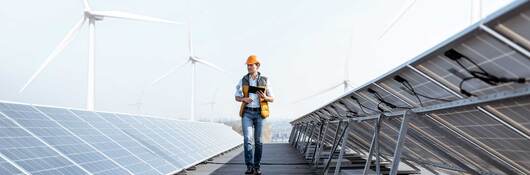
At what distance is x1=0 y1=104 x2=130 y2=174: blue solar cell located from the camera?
7.80m

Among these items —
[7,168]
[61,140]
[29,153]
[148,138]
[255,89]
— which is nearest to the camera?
[7,168]

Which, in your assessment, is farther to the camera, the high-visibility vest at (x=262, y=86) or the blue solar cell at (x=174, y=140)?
the blue solar cell at (x=174, y=140)

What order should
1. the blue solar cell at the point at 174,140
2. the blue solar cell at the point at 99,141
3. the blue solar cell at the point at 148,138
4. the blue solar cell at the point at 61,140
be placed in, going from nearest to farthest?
the blue solar cell at the point at 61,140 < the blue solar cell at the point at 99,141 < the blue solar cell at the point at 148,138 < the blue solar cell at the point at 174,140

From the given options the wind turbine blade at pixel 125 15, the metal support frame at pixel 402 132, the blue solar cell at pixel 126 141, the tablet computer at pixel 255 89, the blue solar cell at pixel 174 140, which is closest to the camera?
the metal support frame at pixel 402 132

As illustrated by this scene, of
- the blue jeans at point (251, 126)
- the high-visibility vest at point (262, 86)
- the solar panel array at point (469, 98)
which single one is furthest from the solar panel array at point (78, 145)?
the solar panel array at point (469, 98)

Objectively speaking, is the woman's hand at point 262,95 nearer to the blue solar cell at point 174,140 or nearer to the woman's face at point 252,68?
the woman's face at point 252,68

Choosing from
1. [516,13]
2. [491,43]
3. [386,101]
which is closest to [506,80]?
Result: [491,43]

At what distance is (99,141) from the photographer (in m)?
9.41

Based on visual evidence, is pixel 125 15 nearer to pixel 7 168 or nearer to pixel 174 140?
pixel 174 140

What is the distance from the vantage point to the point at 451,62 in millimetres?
4074

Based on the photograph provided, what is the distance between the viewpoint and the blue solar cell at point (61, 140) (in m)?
7.80

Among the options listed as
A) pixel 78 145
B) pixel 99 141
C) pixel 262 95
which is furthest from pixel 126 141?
pixel 262 95

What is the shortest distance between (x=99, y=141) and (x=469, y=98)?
22.8ft

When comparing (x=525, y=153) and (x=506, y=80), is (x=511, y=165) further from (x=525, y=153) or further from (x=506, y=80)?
(x=506, y=80)
